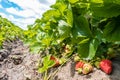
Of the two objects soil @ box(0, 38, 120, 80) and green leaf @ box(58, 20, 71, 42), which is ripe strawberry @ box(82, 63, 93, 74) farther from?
green leaf @ box(58, 20, 71, 42)

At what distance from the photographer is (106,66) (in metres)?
2.06

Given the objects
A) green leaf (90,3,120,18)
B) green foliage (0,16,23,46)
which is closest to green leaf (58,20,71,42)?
green leaf (90,3,120,18)

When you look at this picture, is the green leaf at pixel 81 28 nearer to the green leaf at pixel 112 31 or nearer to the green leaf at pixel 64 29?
the green leaf at pixel 64 29

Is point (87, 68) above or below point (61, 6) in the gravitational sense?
below

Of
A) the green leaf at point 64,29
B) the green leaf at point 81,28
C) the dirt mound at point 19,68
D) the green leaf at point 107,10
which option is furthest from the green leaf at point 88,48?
the dirt mound at point 19,68

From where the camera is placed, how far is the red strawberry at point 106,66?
206 cm

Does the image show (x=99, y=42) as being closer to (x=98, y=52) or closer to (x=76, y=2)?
(x=98, y=52)

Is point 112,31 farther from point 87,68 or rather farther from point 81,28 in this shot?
point 87,68

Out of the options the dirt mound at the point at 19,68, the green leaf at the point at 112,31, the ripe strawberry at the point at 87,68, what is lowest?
the dirt mound at the point at 19,68

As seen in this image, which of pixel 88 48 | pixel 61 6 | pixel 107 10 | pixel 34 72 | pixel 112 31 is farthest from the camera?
→ pixel 34 72

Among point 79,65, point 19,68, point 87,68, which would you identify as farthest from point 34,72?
point 87,68

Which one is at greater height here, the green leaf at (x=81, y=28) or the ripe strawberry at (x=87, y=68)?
the green leaf at (x=81, y=28)

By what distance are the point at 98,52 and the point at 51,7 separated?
21.0 inches

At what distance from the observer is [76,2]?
2.11 metres
